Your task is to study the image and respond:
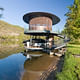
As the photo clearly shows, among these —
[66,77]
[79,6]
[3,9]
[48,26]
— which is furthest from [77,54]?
[3,9]

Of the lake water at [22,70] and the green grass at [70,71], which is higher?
the green grass at [70,71]

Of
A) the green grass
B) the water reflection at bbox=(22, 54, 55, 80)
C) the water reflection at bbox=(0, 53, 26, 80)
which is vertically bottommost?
the water reflection at bbox=(0, 53, 26, 80)

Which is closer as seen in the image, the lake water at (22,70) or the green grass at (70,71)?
the green grass at (70,71)

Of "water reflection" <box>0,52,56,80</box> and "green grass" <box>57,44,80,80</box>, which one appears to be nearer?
"green grass" <box>57,44,80,80</box>

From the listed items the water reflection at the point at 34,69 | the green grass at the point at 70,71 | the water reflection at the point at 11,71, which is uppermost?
the green grass at the point at 70,71

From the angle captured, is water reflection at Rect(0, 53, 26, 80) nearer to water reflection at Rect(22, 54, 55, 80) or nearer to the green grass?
water reflection at Rect(22, 54, 55, 80)

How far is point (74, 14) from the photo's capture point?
54.1 ft

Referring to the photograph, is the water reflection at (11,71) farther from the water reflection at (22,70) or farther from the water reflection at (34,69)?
the water reflection at (34,69)

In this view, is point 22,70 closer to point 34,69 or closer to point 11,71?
point 11,71

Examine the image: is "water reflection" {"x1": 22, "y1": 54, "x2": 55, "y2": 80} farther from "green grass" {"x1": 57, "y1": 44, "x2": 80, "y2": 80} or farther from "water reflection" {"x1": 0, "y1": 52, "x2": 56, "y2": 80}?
"green grass" {"x1": 57, "y1": 44, "x2": 80, "y2": 80}

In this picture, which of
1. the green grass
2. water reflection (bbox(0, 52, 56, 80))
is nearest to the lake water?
water reflection (bbox(0, 52, 56, 80))

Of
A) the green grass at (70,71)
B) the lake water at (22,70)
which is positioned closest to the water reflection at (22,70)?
the lake water at (22,70)

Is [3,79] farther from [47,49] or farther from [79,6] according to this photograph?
[79,6]

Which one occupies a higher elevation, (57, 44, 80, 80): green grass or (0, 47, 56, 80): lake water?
(57, 44, 80, 80): green grass
